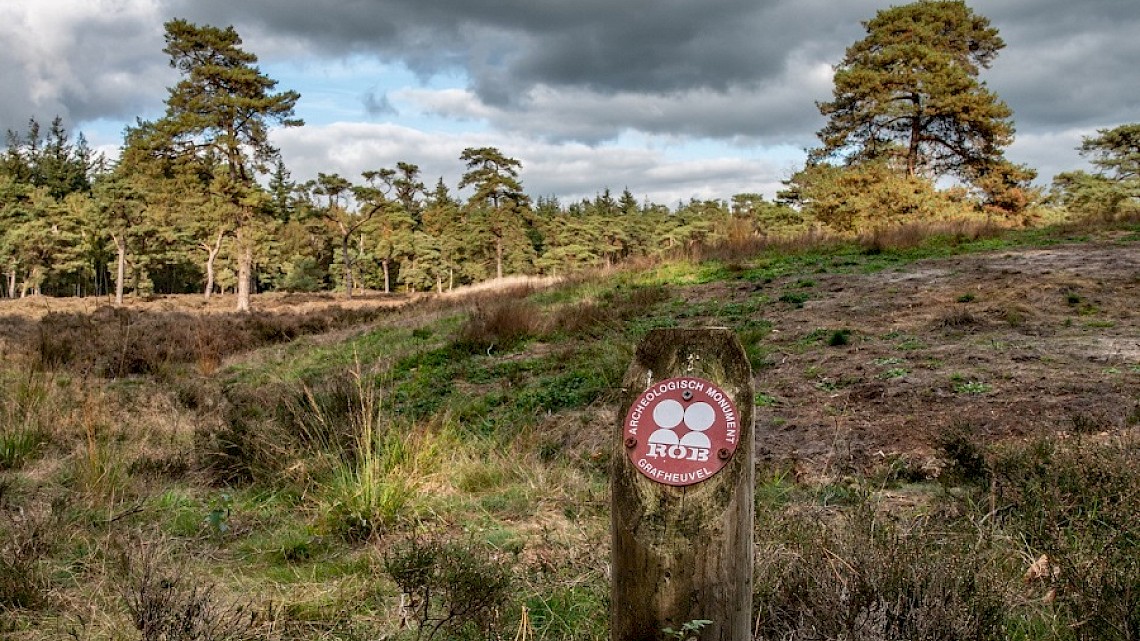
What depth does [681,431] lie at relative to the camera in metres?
1.41

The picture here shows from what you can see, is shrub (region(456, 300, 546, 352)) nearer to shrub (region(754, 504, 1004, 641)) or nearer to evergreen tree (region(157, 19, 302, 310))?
shrub (region(754, 504, 1004, 641))

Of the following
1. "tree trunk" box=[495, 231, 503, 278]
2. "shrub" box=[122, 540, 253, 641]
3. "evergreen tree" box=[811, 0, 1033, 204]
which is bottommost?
"shrub" box=[122, 540, 253, 641]

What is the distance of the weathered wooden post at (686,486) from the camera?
4.54ft

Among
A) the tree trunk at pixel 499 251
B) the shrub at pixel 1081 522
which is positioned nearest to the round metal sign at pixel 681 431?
the shrub at pixel 1081 522

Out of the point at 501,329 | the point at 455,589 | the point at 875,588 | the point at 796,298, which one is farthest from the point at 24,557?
the point at 796,298

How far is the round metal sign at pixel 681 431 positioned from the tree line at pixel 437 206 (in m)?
15.4

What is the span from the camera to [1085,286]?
25.4ft

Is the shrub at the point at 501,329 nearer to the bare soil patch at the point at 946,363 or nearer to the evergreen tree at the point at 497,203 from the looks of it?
the bare soil patch at the point at 946,363

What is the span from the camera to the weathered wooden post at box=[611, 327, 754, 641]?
1.38 meters

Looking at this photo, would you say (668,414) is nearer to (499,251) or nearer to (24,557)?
(24,557)

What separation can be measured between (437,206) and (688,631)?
67.7 metres

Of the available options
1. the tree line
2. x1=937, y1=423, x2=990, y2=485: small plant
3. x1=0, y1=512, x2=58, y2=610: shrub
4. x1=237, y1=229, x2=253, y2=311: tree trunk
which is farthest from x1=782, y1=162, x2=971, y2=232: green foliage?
x1=237, y1=229, x2=253, y2=311: tree trunk

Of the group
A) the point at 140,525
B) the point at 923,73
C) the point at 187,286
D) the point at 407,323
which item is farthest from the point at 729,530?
the point at 187,286

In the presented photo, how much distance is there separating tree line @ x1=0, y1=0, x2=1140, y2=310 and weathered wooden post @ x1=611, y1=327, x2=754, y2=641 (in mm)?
15335
